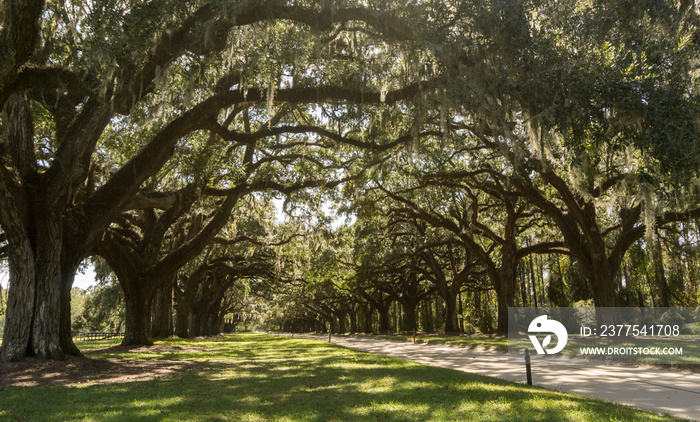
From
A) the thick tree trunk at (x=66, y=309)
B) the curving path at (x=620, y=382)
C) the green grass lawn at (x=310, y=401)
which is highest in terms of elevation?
the thick tree trunk at (x=66, y=309)

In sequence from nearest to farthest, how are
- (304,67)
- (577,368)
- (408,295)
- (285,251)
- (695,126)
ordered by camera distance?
(695,126)
(577,368)
(304,67)
(285,251)
(408,295)

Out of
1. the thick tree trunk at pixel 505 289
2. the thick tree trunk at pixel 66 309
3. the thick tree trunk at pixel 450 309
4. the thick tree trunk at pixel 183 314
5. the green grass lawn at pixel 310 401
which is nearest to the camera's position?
the green grass lawn at pixel 310 401

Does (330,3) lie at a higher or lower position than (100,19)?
higher

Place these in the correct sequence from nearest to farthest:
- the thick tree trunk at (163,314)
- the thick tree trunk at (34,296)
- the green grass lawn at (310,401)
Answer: the green grass lawn at (310,401)
the thick tree trunk at (34,296)
the thick tree trunk at (163,314)

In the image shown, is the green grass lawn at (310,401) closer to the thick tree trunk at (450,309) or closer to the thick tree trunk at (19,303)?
the thick tree trunk at (19,303)

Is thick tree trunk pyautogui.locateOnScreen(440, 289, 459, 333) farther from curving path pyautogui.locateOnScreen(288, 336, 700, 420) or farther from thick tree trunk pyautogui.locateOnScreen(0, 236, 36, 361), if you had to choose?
thick tree trunk pyautogui.locateOnScreen(0, 236, 36, 361)

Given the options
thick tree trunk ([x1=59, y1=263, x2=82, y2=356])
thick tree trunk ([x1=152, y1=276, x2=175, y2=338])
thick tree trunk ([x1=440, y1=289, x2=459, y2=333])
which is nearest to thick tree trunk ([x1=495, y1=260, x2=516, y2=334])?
thick tree trunk ([x1=440, y1=289, x2=459, y2=333])

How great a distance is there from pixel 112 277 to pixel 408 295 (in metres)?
22.5

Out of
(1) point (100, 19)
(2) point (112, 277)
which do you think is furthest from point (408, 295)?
(1) point (100, 19)

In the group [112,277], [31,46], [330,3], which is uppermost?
[330,3]

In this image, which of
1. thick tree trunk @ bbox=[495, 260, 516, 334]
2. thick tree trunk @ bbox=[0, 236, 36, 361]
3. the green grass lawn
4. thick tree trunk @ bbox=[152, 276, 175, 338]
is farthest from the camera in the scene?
thick tree trunk @ bbox=[152, 276, 175, 338]

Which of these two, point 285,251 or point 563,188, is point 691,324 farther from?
point 285,251

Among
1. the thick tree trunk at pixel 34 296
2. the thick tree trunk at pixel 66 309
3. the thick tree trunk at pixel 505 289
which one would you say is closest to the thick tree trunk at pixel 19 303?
the thick tree trunk at pixel 34 296

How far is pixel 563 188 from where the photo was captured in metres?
14.6
